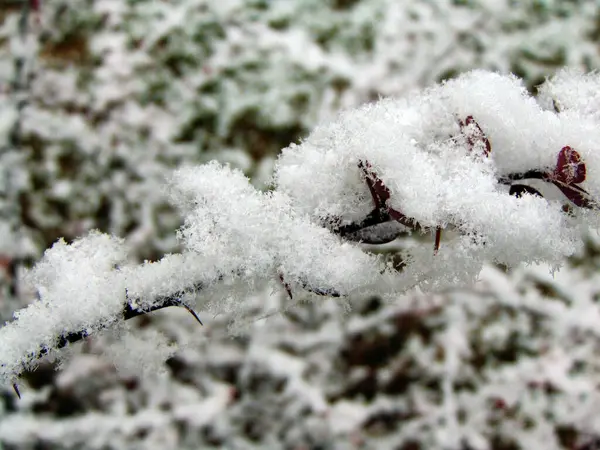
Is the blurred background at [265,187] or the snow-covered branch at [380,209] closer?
the snow-covered branch at [380,209]

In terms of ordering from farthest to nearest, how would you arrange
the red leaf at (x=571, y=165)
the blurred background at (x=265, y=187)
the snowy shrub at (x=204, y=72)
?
the snowy shrub at (x=204, y=72)
the blurred background at (x=265, y=187)
the red leaf at (x=571, y=165)

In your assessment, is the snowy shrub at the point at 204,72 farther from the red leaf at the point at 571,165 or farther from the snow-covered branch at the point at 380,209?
the red leaf at the point at 571,165

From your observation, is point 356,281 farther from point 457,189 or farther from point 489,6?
point 489,6

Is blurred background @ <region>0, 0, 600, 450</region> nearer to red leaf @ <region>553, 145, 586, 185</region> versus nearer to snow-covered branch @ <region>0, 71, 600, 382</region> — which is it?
snow-covered branch @ <region>0, 71, 600, 382</region>

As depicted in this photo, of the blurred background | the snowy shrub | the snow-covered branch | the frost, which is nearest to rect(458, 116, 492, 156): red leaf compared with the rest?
the snow-covered branch

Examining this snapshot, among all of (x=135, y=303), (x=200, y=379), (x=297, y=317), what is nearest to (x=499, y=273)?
(x=297, y=317)

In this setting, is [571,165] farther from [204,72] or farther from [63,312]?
[204,72]

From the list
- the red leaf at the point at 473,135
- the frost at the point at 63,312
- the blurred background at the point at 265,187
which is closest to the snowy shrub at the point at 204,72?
the blurred background at the point at 265,187

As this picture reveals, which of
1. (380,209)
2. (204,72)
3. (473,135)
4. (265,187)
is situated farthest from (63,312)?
(204,72)
